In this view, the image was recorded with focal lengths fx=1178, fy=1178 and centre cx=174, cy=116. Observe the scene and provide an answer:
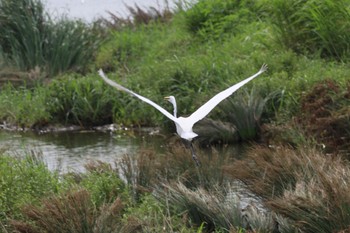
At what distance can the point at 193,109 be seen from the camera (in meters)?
14.7

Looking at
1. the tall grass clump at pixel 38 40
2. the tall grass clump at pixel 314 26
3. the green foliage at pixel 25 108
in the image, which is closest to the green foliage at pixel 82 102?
the green foliage at pixel 25 108

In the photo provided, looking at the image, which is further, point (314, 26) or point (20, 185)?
point (314, 26)

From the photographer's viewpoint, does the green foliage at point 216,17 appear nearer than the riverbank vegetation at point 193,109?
No

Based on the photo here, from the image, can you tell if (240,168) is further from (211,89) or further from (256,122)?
(211,89)

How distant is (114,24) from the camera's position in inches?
930

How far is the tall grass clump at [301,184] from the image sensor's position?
7469 mm

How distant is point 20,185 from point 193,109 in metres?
5.88

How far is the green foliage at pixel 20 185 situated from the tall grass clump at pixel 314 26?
650 cm

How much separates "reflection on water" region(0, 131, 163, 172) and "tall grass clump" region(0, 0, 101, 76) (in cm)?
322

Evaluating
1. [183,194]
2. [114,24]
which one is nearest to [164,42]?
[114,24]

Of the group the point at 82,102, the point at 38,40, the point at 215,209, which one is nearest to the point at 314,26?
the point at 82,102

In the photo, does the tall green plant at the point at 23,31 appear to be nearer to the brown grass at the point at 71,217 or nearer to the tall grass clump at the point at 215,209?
the tall grass clump at the point at 215,209

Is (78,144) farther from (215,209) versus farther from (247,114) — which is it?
(215,209)

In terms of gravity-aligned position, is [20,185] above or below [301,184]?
above
